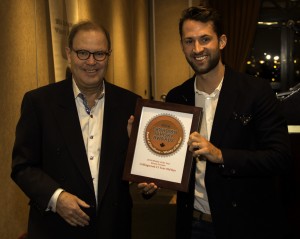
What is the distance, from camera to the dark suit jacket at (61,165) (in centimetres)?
187

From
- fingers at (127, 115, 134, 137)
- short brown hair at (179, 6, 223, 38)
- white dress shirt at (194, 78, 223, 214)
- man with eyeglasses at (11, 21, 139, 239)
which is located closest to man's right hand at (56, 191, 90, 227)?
man with eyeglasses at (11, 21, 139, 239)

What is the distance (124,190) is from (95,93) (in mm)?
465

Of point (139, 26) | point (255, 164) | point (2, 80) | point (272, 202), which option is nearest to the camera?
point (255, 164)

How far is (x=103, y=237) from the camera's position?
194 cm

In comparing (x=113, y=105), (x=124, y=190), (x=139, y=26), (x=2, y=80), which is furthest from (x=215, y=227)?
(x=139, y=26)

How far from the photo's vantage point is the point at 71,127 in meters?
1.94

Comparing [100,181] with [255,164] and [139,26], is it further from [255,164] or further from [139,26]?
[139,26]

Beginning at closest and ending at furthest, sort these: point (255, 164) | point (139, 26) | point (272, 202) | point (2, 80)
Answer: point (255, 164), point (272, 202), point (2, 80), point (139, 26)

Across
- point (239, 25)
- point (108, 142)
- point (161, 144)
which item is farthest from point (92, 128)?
point (239, 25)

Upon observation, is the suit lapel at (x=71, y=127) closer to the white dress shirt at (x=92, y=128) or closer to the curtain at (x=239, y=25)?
the white dress shirt at (x=92, y=128)

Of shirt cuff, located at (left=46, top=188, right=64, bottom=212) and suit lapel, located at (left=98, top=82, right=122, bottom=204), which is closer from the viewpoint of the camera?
shirt cuff, located at (left=46, top=188, right=64, bottom=212)

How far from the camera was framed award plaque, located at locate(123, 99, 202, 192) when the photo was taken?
1.97 meters

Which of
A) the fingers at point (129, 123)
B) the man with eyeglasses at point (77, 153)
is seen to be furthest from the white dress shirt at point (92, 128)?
the fingers at point (129, 123)

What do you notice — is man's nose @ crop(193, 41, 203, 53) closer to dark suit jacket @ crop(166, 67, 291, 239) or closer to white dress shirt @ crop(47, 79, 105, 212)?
dark suit jacket @ crop(166, 67, 291, 239)
